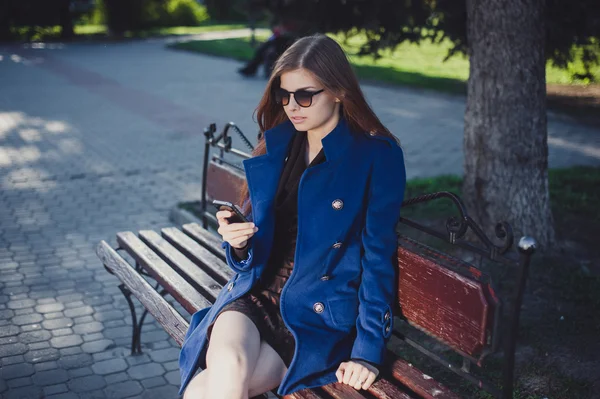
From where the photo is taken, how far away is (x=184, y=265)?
11.8 feet

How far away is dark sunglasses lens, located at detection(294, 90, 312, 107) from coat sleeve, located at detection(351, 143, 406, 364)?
12.8 inches

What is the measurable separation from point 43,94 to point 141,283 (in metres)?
10.4

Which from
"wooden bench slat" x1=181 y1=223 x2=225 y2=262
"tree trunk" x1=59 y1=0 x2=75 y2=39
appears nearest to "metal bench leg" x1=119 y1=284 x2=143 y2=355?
"wooden bench slat" x1=181 y1=223 x2=225 y2=262

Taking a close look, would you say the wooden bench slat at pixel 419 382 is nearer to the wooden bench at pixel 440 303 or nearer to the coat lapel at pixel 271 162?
the wooden bench at pixel 440 303

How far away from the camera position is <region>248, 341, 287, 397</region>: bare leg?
2.35 metres

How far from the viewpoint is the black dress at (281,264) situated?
2.52 metres

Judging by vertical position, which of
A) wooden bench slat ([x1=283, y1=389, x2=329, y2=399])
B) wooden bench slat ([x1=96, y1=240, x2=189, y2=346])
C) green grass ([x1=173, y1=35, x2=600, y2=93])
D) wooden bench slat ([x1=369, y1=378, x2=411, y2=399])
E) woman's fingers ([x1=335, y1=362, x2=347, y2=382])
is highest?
woman's fingers ([x1=335, y1=362, x2=347, y2=382])

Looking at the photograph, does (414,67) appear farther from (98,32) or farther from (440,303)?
(98,32)

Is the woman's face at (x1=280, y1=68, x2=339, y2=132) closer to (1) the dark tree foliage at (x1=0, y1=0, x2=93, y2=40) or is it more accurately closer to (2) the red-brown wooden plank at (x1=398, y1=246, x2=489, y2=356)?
(2) the red-brown wooden plank at (x1=398, y1=246, x2=489, y2=356)

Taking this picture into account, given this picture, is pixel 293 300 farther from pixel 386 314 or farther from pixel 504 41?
pixel 504 41

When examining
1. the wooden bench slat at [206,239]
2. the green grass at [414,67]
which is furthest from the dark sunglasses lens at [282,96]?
the green grass at [414,67]

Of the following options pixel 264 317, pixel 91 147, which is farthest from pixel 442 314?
pixel 91 147

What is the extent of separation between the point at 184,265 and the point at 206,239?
0.43 metres

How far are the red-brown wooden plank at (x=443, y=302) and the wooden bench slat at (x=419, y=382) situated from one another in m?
0.15
